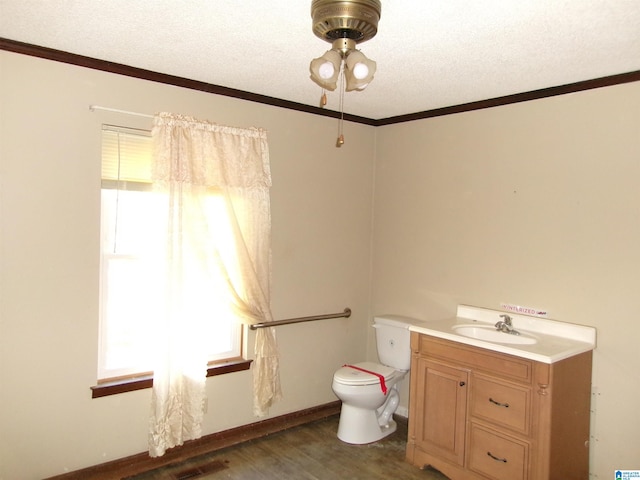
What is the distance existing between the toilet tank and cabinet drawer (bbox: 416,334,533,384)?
1.66 feet

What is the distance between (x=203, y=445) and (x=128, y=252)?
1.37 meters

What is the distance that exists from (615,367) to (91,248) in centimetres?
304

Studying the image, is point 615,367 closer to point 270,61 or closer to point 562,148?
point 562,148

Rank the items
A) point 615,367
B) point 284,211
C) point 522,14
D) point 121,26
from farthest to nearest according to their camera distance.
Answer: point 284,211
point 615,367
point 121,26
point 522,14

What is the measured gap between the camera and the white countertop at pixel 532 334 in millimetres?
2663

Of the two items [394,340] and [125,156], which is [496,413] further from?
[125,156]

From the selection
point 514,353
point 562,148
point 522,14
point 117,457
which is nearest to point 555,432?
point 514,353

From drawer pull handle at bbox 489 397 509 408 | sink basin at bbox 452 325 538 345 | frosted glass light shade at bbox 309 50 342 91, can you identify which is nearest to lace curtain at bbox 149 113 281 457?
sink basin at bbox 452 325 538 345

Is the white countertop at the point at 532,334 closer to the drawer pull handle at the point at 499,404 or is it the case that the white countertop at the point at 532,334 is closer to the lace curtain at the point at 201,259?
the drawer pull handle at the point at 499,404

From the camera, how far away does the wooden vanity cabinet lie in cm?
259

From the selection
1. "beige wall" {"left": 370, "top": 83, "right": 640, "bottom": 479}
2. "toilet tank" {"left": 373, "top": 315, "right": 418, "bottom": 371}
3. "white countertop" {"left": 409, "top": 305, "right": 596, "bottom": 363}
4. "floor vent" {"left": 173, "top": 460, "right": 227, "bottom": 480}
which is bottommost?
"floor vent" {"left": 173, "top": 460, "right": 227, "bottom": 480}

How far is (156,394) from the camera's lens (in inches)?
116

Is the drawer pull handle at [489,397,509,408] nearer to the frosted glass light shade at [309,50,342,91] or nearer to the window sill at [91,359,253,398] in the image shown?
the window sill at [91,359,253,398]

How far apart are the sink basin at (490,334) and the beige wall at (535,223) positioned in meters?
0.20
